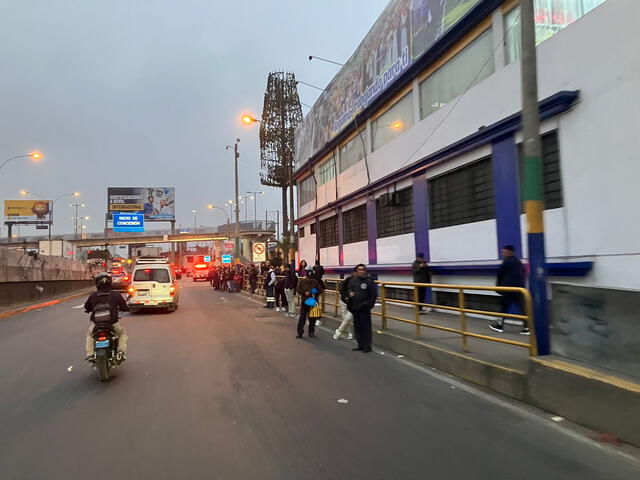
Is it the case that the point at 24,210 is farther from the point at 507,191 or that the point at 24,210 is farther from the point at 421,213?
the point at 507,191

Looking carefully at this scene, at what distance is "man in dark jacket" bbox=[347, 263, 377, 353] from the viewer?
27.6ft

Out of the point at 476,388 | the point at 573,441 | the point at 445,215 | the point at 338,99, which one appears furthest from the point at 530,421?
the point at 338,99

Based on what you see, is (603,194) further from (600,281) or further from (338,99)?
(338,99)

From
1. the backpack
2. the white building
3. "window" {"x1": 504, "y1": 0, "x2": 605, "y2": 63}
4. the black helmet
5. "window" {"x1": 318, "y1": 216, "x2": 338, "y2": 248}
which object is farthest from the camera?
"window" {"x1": 318, "y1": 216, "x2": 338, "y2": 248}

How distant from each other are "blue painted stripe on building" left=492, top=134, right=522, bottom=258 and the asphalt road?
13.6 feet

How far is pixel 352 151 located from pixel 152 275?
9.70 metres

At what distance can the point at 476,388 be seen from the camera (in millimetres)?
5945

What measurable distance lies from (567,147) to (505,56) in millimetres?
2998

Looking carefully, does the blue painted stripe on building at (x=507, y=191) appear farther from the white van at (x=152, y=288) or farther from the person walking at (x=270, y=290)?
the white van at (x=152, y=288)

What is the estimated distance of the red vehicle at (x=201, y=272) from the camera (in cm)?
5939

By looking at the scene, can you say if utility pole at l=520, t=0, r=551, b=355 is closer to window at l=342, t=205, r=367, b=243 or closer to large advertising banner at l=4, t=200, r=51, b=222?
window at l=342, t=205, r=367, b=243

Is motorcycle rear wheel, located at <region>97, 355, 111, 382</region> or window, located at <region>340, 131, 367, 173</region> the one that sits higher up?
window, located at <region>340, 131, 367, 173</region>

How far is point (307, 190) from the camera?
2678cm

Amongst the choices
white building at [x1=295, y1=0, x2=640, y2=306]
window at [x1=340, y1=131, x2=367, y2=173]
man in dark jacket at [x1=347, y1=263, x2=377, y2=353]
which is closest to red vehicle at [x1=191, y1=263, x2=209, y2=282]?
window at [x1=340, y1=131, x2=367, y2=173]
